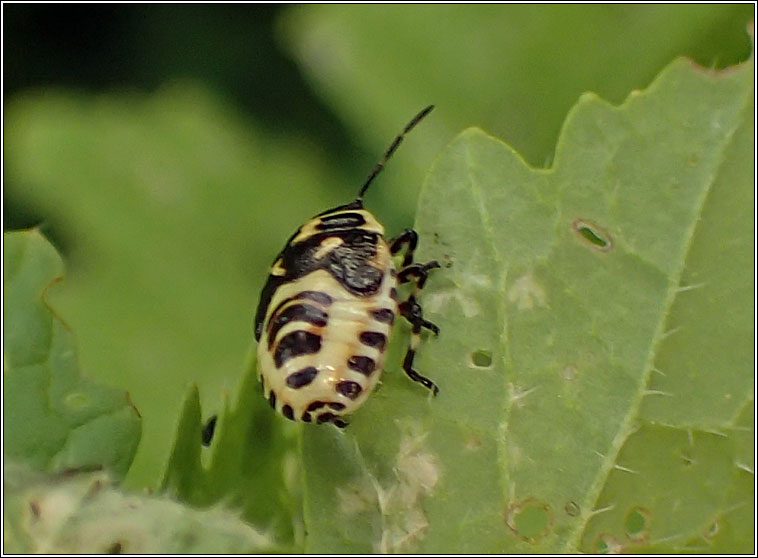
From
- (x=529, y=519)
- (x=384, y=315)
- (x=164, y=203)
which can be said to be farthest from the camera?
(x=164, y=203)

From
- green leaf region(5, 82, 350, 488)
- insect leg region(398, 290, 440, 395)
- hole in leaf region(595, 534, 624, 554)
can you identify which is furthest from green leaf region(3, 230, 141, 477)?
green leaf region(5, 82, 350, 488)

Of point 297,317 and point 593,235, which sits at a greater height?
point 593,235

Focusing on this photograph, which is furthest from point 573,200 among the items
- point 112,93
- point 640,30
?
point 112,93

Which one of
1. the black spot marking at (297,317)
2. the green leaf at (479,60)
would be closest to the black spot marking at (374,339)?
the black spot marking at (297,317)

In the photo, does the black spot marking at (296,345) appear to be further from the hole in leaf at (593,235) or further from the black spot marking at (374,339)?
the hole in leaf at (593,235)

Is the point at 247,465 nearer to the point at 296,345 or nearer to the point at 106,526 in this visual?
the point at 296,345

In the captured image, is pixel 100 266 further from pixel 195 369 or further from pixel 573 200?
pixel 573 200

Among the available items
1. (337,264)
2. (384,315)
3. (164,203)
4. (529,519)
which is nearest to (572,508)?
(529,519)
